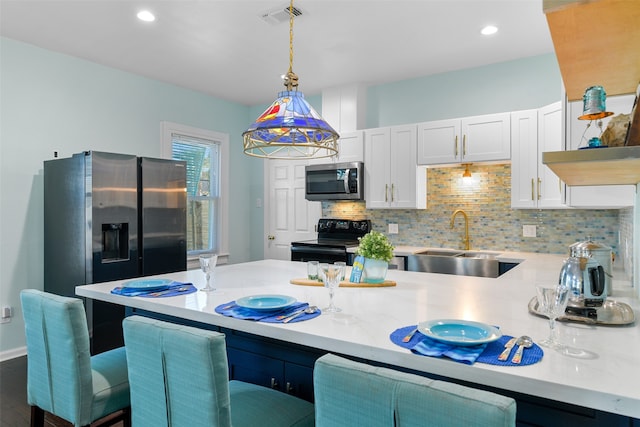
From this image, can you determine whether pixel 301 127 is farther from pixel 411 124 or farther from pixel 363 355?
pixel 411 124

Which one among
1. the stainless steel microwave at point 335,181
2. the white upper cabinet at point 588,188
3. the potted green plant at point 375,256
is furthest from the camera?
the stainless steel microwave at point 335,181

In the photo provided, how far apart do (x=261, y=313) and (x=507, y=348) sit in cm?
83

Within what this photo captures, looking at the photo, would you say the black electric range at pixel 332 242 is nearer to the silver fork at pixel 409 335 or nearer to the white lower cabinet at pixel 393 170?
the white lower cabinet at pixel 393 170

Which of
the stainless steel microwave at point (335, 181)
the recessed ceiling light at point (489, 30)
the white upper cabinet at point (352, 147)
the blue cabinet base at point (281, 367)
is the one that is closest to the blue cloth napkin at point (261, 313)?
the blue cabinet base at point (281, 367)

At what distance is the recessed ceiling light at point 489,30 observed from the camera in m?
3.23

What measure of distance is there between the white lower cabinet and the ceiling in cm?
66

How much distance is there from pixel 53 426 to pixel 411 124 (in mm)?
3683

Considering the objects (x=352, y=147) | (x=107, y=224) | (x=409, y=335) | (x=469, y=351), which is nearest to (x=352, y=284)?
(x=409, y=335)

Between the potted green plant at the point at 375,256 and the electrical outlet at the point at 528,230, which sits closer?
the potted green plant at the point at 375,256

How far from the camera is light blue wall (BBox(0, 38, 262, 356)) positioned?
346 cm

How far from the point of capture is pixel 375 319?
1.44 metres

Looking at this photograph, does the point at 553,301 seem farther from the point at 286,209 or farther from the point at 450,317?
the point at 286,209

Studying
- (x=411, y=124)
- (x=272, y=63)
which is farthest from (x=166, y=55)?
(x=411, y=124)

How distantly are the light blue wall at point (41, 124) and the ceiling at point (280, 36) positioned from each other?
166mm
